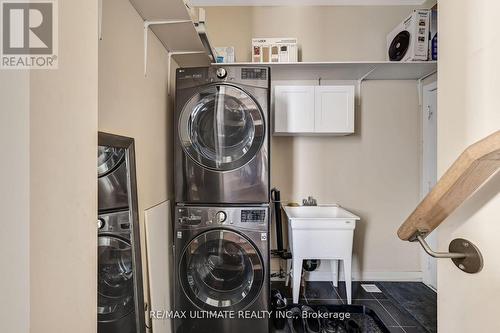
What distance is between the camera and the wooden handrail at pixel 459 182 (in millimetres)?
546

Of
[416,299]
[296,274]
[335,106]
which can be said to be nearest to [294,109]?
[335,106]

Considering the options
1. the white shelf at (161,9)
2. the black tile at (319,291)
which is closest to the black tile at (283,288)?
the black tile at (319,291)

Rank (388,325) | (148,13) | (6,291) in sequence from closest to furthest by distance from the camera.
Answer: (6,291)
(148,13)
(388,325)

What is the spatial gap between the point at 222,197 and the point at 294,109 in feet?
4.15

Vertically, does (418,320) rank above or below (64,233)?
below

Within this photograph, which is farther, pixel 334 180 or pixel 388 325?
pixel 334 180

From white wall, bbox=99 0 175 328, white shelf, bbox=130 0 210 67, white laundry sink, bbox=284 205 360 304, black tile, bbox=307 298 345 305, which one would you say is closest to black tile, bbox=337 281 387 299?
black tile, bbox=307 298 345 305

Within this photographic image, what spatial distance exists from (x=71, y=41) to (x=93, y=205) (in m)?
0.36

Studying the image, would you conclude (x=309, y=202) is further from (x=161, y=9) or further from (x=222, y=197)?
(x=161, y=9)

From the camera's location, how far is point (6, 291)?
0.39 m

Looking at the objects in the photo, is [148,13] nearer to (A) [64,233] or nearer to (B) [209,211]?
(B) [209,211]

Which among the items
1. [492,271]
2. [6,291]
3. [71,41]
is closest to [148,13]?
[71,41]

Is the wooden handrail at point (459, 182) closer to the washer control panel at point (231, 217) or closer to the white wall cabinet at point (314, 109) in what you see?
the washer control panel at point (231, 217)

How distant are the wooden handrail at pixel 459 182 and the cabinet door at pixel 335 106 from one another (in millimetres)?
1828
